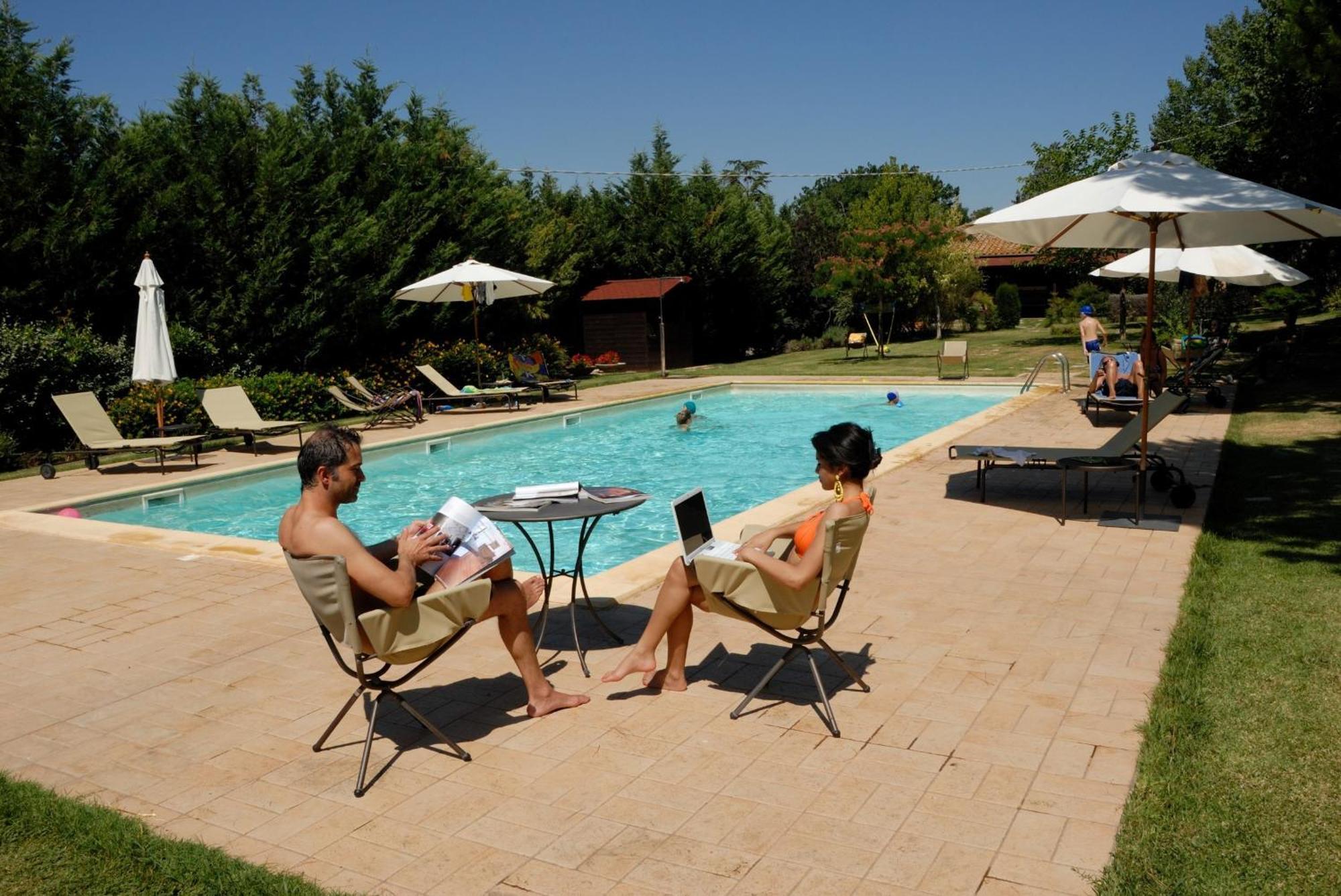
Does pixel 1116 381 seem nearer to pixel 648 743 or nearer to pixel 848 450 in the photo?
pixel 848 450

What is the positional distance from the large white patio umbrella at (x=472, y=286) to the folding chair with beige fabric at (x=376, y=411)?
2.14 meters

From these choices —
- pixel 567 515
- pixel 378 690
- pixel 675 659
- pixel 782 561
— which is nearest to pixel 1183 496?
pixel 782 561

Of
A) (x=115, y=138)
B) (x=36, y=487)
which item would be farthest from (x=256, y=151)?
(x=36, y=487)

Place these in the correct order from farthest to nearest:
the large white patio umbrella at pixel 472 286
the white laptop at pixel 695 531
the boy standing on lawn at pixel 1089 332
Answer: the large white patio umbrella at pixel 472 286, the boy standing on lawn at pixel 1089 332, the white laptop at pixel 695 531

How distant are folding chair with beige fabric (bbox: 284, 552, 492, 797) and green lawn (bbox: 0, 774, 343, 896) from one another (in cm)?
65

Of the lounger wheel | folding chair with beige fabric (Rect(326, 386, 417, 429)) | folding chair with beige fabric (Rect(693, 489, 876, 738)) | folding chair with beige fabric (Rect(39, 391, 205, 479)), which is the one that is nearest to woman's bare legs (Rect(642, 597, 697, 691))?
folding chair with beige fabric (Rect(693, 489, 876, 738))

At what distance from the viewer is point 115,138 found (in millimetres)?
16156

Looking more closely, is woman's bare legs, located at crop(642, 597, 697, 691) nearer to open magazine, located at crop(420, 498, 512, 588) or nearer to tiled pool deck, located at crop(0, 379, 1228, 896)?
tiled pool deck, located at crop(0, 379, 1228, 896)

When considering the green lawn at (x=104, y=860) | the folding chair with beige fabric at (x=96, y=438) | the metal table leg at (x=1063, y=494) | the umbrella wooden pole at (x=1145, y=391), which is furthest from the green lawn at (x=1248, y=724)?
the folding chair with beige fabric at (x=96, y=438)

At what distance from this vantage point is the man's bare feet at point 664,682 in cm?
483

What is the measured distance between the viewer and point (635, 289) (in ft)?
93.2

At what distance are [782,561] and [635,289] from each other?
2438 centimetres

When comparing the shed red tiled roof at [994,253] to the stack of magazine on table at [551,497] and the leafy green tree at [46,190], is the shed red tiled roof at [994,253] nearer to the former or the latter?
the leafy green tree at [46,190]

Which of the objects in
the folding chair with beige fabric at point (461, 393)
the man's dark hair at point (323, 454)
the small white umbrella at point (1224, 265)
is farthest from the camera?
the folding chair with beige fabric at point (461, 393)
